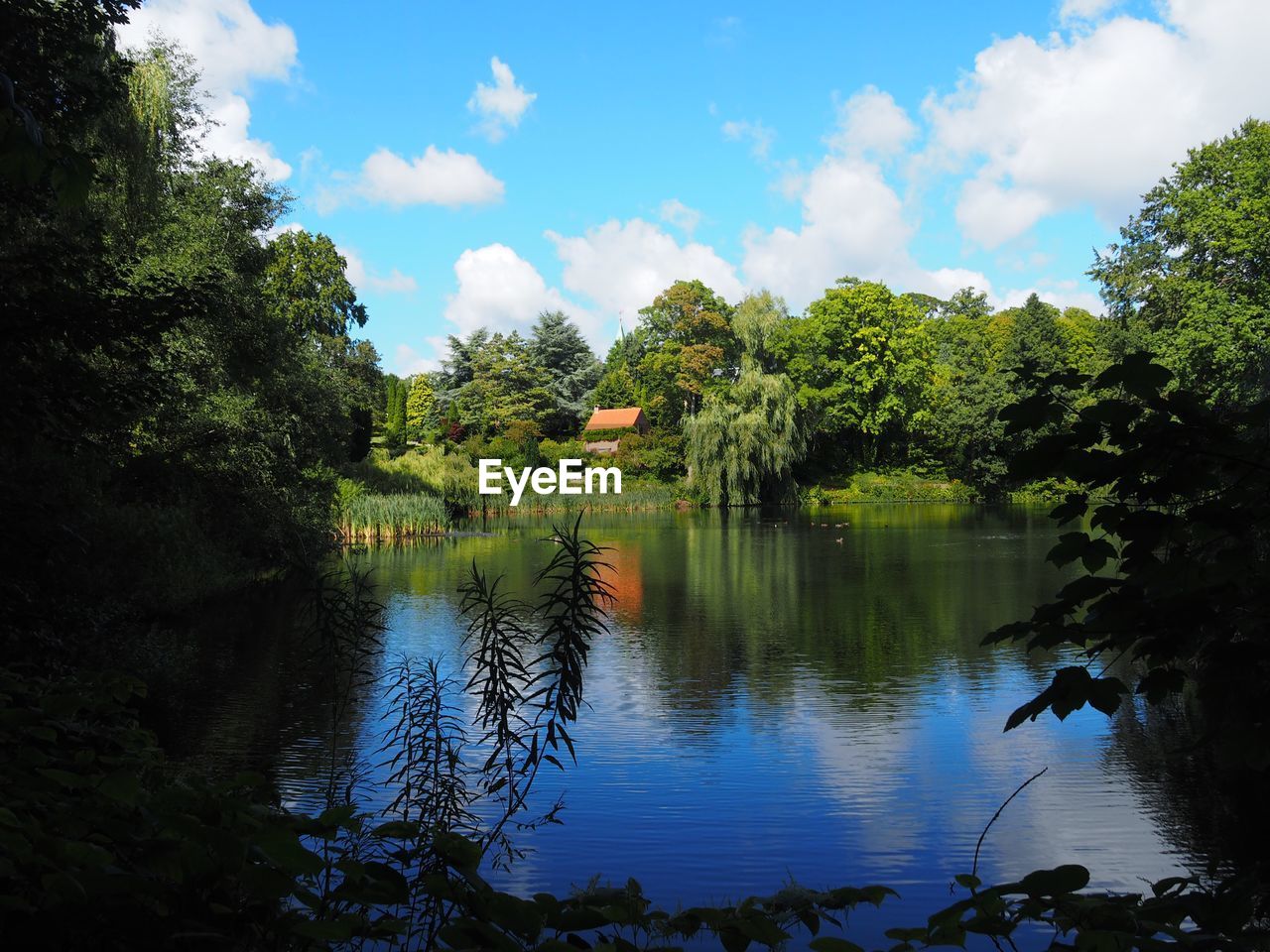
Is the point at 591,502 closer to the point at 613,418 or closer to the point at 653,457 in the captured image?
the point at 653,457

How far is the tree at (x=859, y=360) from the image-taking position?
149 ft

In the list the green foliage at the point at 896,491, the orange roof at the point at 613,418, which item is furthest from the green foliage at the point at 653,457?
the green foliage at the point at 896,491

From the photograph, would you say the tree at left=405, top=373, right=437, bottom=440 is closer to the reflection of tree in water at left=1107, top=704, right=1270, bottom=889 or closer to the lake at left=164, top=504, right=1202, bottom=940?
the lake at left=164, top=504, right=1202, bottom=940

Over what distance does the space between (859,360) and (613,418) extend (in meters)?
12.1

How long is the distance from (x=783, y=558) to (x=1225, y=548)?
19.3 meters

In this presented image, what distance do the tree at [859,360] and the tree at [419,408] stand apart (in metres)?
20.3

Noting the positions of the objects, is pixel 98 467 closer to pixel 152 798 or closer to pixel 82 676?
pixel 82 676

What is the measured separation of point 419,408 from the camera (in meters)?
58.6

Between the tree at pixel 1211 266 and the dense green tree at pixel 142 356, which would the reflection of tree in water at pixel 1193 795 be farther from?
the tree at pixel 1211 266

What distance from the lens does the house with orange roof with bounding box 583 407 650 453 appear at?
47.7 m

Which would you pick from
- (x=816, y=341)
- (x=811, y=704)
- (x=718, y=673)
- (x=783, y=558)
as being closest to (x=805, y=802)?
(x=811, y=704)

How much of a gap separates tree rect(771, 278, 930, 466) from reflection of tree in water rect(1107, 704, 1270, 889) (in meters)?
37.2

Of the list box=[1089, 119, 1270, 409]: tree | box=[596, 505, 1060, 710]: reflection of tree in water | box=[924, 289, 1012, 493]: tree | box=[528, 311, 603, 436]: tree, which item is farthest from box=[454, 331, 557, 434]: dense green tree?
box=[1089, 119, 1270, 409]: tree

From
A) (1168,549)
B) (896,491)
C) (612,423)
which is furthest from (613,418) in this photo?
(1168,549)
